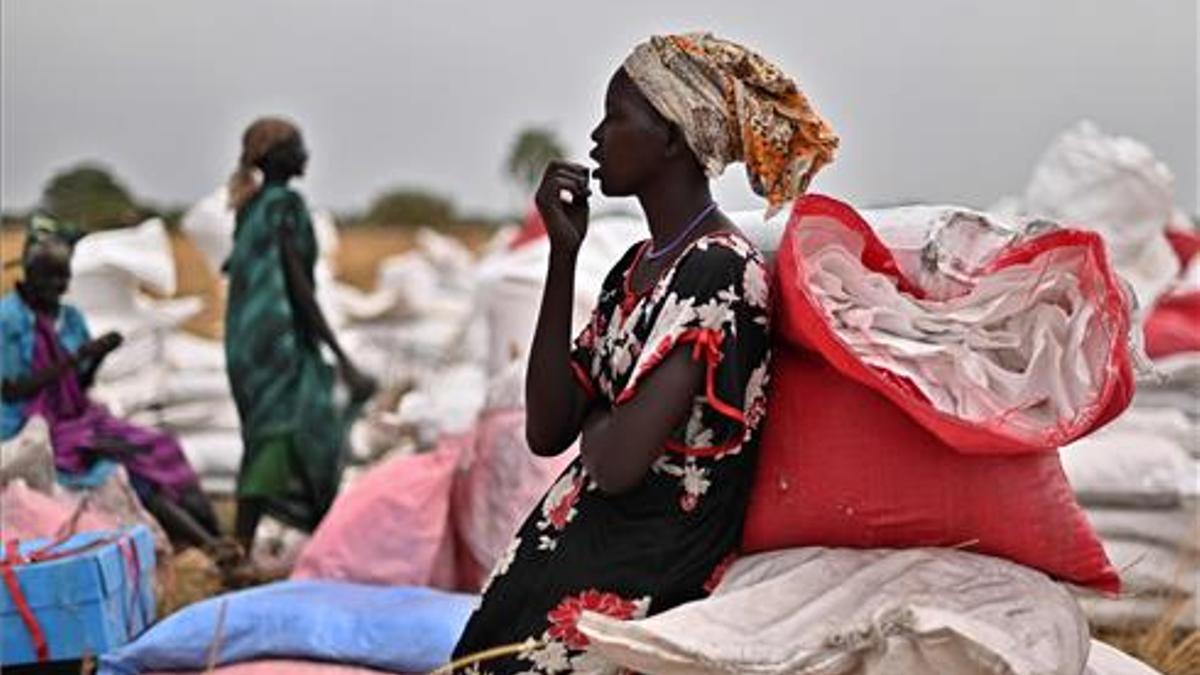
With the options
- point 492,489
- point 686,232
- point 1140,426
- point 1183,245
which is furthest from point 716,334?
point 1183,245

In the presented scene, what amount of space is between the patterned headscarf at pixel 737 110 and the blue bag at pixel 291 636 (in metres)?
1.42

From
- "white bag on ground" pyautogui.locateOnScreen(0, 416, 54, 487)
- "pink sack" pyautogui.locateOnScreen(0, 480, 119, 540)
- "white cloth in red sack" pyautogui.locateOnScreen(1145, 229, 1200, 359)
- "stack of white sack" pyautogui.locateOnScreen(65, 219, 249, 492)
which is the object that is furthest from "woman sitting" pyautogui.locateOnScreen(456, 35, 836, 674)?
"stack of white sack" pyautogui.locateOnScreen(65, 219, 249, 492)

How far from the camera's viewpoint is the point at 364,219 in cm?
3444

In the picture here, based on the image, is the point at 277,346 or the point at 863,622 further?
the point at 277,346

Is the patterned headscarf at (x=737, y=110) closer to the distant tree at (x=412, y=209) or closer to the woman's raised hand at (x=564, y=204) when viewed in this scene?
the woman's raised hand at (x=564, y=204)

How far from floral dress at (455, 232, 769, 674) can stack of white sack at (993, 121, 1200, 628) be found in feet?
6.93

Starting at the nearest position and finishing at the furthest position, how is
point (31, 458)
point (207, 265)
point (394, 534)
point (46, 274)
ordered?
point (31, 458)
point (394, 534)
point (46, 274)
point (207, 265)

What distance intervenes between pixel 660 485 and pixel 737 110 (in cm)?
44

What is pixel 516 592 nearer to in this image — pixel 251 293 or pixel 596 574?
pixel 596 574

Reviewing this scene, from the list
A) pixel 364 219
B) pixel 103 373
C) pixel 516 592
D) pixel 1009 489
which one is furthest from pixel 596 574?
pixel 364 219

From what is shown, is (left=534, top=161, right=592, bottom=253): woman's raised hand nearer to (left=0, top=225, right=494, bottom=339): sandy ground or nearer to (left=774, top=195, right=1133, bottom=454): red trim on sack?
(left=774, top=195, right=1133, bottom=454): red trim on sack

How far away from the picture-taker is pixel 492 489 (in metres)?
4.50

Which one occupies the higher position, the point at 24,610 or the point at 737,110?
the point at 737,110

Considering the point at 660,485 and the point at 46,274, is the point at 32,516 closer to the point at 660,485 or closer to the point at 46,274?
the point at 46,274
